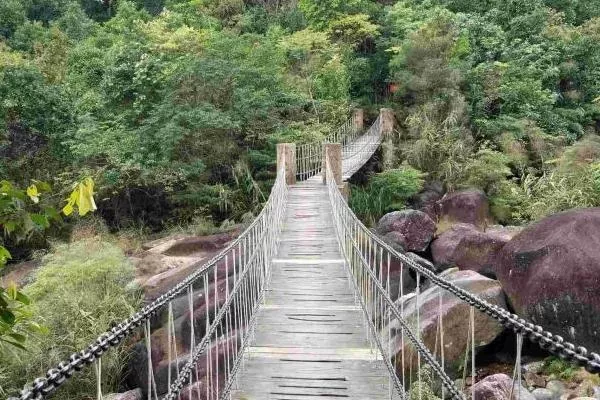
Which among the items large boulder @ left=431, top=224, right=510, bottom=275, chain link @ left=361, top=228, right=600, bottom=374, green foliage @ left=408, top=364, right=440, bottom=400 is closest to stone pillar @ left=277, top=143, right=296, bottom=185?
large boulder @ left=431, top=224, right=510, bottom=275

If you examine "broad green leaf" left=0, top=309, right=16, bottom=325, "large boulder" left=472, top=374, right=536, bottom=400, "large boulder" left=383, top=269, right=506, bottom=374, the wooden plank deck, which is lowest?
"large boulder" left=472, top=374, right=536, bottom=400

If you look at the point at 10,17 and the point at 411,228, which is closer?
the point at 411,228

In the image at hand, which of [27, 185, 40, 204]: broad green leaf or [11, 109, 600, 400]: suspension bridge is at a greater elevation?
[27, 185, 40, 204]: broad green leaf

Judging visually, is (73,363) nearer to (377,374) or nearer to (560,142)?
(377,374)

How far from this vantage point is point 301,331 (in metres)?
5.00

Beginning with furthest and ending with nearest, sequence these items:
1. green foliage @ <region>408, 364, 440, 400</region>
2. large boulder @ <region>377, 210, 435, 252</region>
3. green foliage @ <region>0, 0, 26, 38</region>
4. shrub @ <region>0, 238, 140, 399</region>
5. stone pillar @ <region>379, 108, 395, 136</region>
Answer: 1. green foliage @ <region>0, 0, 26, 38</region>
2. stone pillar @ <region>379, 108, 395, 136</region>
3. large boulder @ <region>377, 210, 435, 252</region>
4. shrub @ <region>0, 238, 140, 399</region>
5. green foliage @ <region>408, 364, 440, 400</region>

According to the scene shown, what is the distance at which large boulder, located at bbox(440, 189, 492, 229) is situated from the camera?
11.7 metres

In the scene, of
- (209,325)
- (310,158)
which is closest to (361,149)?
(310,158)

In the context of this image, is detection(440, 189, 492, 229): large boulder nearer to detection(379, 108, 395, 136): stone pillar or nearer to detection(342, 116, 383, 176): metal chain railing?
detection(342, 116, 383, 176): metal chain railing

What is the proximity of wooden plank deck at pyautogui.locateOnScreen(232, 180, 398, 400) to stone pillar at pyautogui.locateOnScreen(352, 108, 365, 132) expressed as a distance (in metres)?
Result: 10.3

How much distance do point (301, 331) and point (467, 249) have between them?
4.92m

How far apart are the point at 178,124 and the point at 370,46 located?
11.1 m

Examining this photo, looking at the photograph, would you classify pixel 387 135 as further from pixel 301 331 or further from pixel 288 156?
pixel 301 331

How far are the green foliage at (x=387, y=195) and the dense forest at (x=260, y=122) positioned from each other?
36 millimetres
